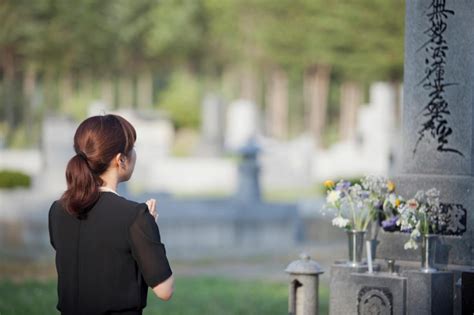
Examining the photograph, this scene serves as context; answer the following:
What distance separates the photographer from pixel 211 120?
1468 inches

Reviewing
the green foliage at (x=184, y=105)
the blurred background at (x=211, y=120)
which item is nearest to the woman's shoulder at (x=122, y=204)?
the blurred background at (x=211, y=120)

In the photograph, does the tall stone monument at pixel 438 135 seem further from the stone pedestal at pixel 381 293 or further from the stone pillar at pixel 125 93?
the stone pillar at pixel 125 93

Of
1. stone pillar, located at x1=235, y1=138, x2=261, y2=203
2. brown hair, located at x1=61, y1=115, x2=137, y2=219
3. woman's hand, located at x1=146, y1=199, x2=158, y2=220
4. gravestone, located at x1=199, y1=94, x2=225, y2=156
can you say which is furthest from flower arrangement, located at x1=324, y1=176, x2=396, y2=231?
gravestone, located at x1=199, y1=94, x2=225, y2=156

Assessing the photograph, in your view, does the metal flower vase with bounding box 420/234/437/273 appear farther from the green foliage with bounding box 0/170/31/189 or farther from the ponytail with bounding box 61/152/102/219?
the green foliage with bounding box 0/170/31/189

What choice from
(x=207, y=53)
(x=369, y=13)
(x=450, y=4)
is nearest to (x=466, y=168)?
(x=450, y=4)

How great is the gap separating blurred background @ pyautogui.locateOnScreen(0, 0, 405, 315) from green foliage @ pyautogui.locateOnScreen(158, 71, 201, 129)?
0.26 feet

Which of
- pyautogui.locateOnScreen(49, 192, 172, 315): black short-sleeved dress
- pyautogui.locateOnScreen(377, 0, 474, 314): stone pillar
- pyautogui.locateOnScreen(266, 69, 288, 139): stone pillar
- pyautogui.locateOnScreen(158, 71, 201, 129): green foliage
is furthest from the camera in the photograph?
pyautogui.locateOnScreen(266, 69, 288, 139): stone pillar

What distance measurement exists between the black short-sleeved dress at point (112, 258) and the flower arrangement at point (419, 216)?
10.7 feet

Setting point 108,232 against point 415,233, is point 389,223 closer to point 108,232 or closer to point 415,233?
point 415,233

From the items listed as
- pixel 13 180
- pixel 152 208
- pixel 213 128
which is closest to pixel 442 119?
pixel 152 208

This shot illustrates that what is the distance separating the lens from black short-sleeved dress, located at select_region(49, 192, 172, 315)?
420cm

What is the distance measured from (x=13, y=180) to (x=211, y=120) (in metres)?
15.3

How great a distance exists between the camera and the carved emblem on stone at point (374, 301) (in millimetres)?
7121

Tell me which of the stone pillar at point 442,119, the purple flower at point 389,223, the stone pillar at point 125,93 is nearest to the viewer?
the purple flower at point 389,223
